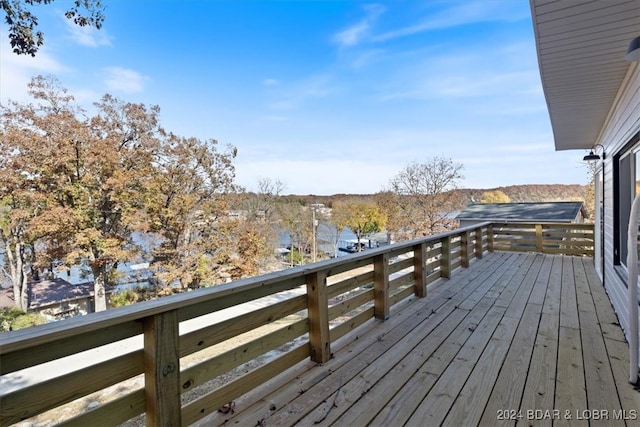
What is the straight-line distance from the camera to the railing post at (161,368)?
138cm

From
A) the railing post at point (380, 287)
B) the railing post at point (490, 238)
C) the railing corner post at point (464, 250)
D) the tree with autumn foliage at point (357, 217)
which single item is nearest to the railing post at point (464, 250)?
the railing corner post at point (464, 250)

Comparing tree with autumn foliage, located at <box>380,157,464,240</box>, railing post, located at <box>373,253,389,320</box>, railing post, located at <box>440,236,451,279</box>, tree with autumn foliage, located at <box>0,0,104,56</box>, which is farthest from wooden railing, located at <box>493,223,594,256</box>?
tree with autumn foliage, located at <box>380,157,464,240</box>

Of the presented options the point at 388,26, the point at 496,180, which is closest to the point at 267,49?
the point at 388,26

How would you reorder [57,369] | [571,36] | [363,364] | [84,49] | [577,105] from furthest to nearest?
1. [84,49]
2. [57,369]
3. [577,105]
4. [363,364]
5. [571,36]

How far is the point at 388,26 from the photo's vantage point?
9008 mm

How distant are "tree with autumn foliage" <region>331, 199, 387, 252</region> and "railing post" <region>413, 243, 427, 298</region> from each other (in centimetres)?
2060

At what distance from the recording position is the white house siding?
8.24ft

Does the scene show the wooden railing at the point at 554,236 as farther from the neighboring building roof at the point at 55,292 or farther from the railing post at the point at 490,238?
the neighboring building roof at the point at 55,292

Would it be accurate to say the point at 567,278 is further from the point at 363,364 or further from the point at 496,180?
the point at 496,180

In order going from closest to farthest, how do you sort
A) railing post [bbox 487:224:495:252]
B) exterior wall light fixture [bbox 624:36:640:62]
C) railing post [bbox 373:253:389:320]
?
exterior wall light fixture [bbox 624:36:640:62]
railing post [bbox 373:253:389:320]
railing post [bbox 487:224:495:252]

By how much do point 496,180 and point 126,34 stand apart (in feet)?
75.6

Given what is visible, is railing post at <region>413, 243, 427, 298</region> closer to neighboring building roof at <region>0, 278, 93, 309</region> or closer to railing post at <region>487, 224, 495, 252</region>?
railing post at <region>487, 224, 495, 252</region>

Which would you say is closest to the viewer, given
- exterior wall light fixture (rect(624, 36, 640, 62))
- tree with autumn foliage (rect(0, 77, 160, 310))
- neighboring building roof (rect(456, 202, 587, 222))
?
exterior wall light fixture (rect(624, 36, 640, 62))

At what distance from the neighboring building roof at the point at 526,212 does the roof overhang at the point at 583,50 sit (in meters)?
8.50
